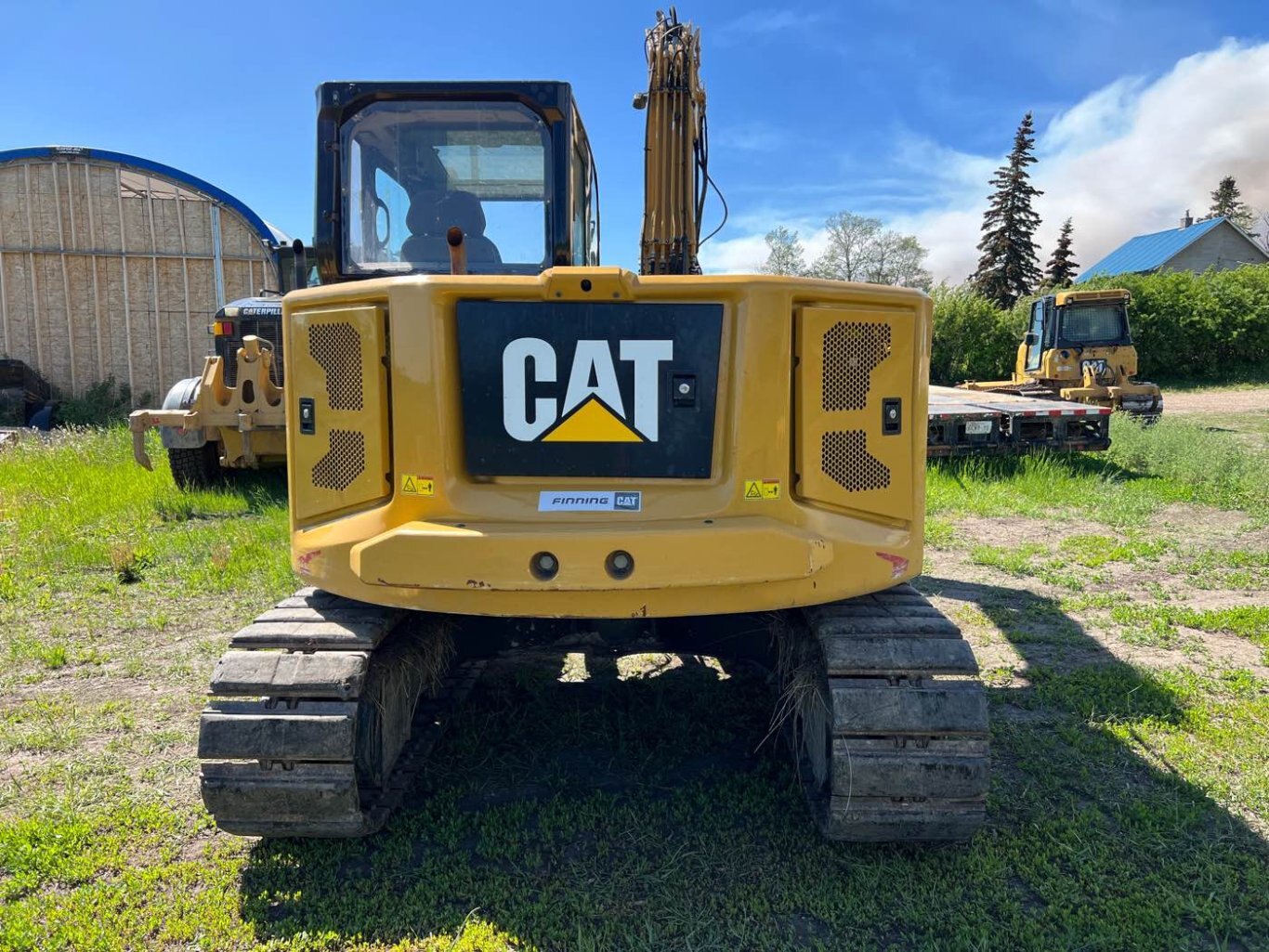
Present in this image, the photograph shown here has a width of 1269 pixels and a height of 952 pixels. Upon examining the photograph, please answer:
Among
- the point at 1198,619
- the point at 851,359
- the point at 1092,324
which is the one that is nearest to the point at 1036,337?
the point at 1092,324

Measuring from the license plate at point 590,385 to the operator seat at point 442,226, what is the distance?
1364 mm

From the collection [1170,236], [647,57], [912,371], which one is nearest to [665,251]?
[647,57]

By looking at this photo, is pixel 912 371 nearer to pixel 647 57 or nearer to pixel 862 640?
pixel 862 640

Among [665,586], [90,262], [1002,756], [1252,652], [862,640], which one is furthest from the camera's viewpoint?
[90,262]

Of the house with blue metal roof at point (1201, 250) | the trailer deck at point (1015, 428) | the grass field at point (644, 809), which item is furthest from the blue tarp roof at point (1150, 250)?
the grass field at point (644, 809)

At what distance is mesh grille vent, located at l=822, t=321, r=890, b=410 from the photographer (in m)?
2.80

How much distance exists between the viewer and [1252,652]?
4863mm

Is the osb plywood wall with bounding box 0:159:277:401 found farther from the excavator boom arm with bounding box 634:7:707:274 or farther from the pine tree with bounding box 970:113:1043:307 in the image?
the pine tree with bounding box 970:113:1043:307

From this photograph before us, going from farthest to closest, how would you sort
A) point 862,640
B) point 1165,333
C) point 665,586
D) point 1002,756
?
point 1165,333 → point 1002,756 → point 862,640 → point 665,586

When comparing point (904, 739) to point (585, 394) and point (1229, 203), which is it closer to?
point (585, 394)

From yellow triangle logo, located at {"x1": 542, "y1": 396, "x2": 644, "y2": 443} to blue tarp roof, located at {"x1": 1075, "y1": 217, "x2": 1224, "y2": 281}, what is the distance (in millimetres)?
46108

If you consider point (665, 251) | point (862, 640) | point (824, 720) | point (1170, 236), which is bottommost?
point (824, 720)

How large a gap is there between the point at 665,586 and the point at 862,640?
2.26ft

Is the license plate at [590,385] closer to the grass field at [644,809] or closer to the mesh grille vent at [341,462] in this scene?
the mesh grille vent at [341,462]
